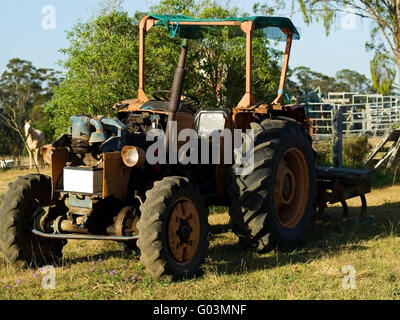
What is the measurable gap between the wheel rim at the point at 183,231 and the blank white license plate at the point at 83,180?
784mm

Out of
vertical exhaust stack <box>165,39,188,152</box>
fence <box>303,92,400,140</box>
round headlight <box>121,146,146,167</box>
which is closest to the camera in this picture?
round headlight <box>121,146,146,167</box>

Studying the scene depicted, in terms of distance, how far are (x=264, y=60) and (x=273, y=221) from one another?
23.7ft

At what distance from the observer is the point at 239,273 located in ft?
19.0

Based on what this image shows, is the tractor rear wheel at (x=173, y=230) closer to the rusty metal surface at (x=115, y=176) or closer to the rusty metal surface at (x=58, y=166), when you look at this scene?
the rusty metal surface at (x=115, y=176)

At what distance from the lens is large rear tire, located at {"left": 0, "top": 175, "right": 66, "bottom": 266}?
6.01 m

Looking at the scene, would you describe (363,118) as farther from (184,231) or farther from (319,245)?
(184,231)

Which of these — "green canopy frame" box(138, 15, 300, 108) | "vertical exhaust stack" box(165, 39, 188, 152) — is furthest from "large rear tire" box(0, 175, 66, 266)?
"green canopy frame" box(138, 15, 300, 108)

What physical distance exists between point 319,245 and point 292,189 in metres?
0.75

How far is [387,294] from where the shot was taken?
195 inches

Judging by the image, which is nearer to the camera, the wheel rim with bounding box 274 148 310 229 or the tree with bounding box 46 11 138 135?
the wheel rim with bounding box 274 148 310 229

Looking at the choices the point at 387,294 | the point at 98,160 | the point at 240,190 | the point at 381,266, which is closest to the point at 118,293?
the point at 98,160

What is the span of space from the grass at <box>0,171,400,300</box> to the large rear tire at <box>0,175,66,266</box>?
0.17 metres

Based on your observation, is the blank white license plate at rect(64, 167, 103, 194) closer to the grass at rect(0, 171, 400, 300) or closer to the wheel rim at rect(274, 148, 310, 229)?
the grass at rect(0, 171, 400, 300)

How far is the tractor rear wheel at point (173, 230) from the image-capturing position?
206 inches
